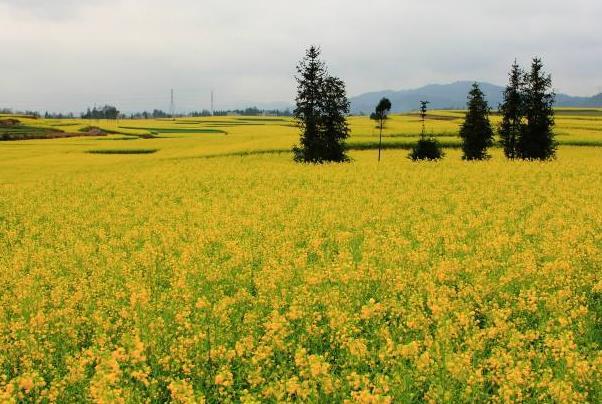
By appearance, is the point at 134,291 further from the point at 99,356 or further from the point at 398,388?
the point at 398,388

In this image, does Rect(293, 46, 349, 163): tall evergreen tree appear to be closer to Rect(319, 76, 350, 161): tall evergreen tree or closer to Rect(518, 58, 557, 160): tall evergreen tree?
Rect(319, 76, 350, 161): tall evergreen tree

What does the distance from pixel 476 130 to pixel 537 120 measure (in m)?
5.75

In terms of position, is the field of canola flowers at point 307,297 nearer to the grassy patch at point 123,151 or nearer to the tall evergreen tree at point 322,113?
the tall evergreen tree at point 322,113

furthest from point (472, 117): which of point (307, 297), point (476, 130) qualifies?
point (307, 297)

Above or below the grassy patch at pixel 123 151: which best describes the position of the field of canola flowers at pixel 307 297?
below

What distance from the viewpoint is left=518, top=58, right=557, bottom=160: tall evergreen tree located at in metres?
47.0

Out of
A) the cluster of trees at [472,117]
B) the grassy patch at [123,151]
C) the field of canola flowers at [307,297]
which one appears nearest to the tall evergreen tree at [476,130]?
the cluster of trees at [472,117]

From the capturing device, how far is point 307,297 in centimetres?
961

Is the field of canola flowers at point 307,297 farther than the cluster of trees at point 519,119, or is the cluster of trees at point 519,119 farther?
the cluster of trees at point 519,119

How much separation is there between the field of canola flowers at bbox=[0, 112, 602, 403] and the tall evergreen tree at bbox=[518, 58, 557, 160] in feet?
78.1

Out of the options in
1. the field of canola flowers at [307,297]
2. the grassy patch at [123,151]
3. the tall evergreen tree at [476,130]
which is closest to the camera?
the field of canola flowers at [307,297]

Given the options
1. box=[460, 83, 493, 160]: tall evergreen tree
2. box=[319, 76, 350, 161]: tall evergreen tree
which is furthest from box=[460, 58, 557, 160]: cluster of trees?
box=[319, 76, 350, 161]: tall evergreen tree

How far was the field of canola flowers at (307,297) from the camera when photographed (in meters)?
6.64

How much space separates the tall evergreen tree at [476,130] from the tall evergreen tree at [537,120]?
11.4 ft
